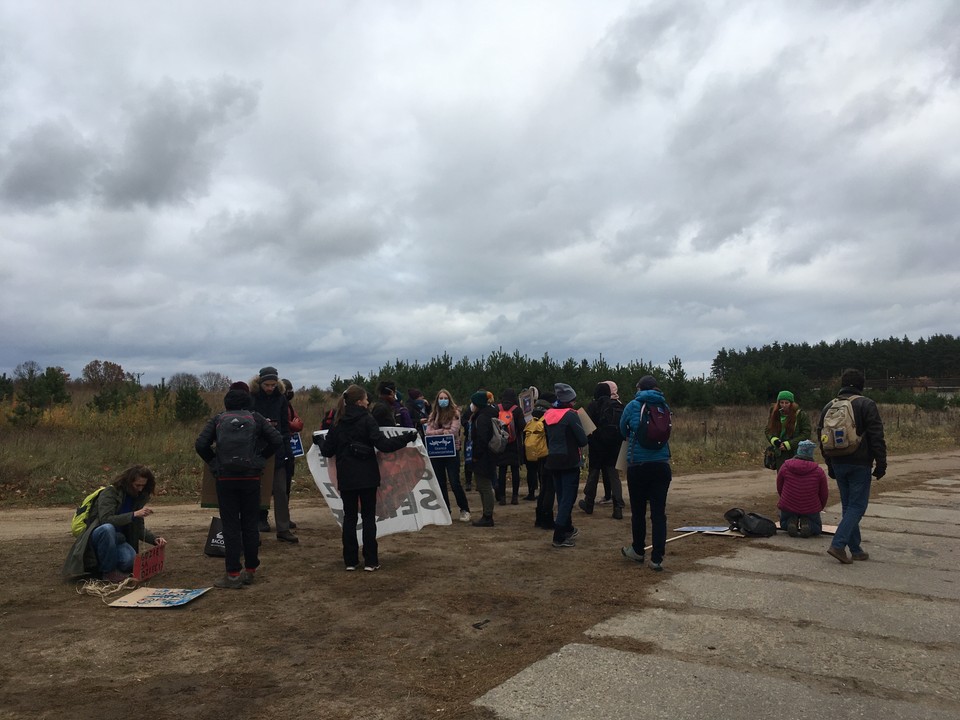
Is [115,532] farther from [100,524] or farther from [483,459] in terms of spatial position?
[483,459]

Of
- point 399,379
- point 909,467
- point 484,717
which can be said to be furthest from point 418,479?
point 399,379

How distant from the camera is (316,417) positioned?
92.7 feet

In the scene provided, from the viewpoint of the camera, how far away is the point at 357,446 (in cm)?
738

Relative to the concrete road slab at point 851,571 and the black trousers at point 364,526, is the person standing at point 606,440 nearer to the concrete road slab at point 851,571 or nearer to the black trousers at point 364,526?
the concrete road slab at point 851,571

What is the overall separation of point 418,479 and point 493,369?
29.5 meters

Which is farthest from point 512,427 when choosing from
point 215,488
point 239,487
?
point 239,487

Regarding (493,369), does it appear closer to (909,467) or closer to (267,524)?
(909,467)

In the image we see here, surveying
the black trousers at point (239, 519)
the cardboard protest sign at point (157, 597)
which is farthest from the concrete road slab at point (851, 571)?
the cardboard protest sign at point (157, 597)

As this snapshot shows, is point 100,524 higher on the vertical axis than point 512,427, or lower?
A: lower

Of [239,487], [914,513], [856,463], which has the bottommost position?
[914,513]

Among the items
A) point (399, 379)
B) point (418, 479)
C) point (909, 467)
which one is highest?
point (399, 379)

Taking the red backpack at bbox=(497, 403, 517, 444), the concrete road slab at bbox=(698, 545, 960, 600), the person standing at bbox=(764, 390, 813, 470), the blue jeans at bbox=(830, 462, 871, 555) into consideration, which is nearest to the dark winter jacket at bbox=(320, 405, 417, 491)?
the concrete road slab at bbox=(698, 545, 960, 600)

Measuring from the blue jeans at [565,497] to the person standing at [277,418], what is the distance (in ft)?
10.6

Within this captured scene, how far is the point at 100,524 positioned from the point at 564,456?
16.1 ft
